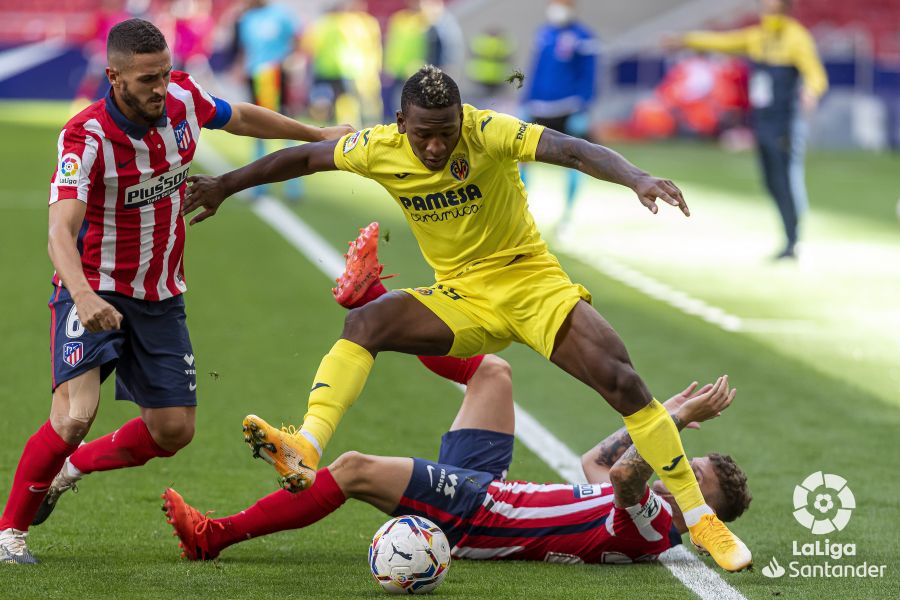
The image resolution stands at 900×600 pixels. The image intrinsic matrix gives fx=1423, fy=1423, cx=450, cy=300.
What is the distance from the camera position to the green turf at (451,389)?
17.2 feet

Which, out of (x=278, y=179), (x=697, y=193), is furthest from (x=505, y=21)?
(x=278, y=179)

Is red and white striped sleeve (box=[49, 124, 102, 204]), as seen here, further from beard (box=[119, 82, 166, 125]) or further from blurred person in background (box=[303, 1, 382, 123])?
blurred person in background (box=[303, 1, 382, 123])

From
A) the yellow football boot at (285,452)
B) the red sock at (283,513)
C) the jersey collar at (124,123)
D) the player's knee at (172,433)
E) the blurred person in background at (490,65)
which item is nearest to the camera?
the yellow football boot at (285,452)

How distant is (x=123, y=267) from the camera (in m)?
5.46

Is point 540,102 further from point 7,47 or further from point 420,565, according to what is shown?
point 7,47

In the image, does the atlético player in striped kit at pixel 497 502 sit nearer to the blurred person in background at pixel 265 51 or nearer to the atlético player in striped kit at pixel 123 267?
the atlético player in striped kit at pixel 123 267

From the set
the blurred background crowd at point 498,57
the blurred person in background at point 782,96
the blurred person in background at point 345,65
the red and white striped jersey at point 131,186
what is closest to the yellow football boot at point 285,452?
the red and white striped jersey at point 131,186

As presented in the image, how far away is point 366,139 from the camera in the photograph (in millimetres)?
5648

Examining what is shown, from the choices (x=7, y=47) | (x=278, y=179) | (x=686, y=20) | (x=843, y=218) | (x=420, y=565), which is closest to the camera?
(x=420, y=565)

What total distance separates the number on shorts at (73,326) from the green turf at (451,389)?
0.85 meters

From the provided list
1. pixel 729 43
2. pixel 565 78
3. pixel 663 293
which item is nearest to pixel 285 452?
pixel 663 293

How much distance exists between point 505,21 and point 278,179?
2962 centimetres

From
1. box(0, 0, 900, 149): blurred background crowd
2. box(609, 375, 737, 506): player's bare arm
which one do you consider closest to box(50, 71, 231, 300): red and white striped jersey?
box(609, 375, 737, 506): player's bare arm

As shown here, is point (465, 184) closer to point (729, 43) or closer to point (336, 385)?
point (336, 385)
